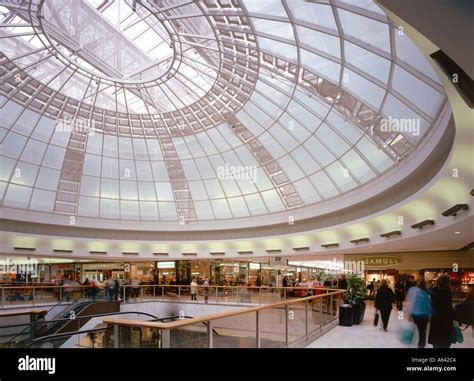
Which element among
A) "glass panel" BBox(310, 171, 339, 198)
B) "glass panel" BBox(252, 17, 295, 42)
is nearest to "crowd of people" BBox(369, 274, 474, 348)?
"glass panel" BBox(252, 17, 295, 42)

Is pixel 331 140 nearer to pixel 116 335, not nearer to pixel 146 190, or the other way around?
pixel 146 190

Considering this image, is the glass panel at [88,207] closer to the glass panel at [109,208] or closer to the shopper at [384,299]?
the glass panel at [109,208]

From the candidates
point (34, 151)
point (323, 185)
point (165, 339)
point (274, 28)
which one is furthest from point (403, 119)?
point (34, 151)

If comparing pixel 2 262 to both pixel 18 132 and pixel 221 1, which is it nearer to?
pixel 18 132

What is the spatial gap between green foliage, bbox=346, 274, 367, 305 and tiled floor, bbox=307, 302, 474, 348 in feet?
3.42

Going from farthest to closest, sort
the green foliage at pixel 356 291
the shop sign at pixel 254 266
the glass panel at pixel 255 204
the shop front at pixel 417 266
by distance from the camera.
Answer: the shop sign at pixel 254 266
the glass panel at pixel 255 204
the shop front at pixel 417 266
the green foliage at pixel 356 291

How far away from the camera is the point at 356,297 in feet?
48.4

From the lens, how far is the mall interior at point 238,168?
9203mm

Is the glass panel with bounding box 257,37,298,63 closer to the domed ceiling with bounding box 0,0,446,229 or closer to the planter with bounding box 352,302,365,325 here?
the domed ceiling with bounding box 0,0,446,229

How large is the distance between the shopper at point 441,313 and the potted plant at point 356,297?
6.80 m

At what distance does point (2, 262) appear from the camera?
36000mm

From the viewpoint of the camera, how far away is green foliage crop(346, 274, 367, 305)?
48.3 ft

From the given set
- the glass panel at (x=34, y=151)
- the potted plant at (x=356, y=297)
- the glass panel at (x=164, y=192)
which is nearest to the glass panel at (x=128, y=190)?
the glass panel at (x=164, y=192)

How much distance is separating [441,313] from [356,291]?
24.5 feet
